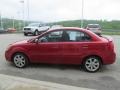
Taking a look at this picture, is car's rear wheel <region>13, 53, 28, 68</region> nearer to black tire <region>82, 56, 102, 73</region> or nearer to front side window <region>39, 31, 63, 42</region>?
front side window <region>39, 31, 63, 42</region>

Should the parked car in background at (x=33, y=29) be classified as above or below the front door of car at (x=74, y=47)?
above

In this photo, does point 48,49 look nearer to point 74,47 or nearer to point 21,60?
point 74,47

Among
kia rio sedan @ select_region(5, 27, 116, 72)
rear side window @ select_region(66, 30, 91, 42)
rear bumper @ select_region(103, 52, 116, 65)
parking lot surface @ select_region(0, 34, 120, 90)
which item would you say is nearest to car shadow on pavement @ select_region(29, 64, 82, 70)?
parking lot surface @ select_region(0, 34, 120, 90)

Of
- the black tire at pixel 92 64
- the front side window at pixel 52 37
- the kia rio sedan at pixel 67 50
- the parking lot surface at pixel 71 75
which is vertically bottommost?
the parking lot surface at pixel 71 75

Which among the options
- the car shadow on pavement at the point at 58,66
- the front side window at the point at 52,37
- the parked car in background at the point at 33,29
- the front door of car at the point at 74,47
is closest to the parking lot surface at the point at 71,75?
the car shadow on pavement at the point at 58,66

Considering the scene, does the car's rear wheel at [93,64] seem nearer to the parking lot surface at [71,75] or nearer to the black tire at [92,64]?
the black tire at [92,64]

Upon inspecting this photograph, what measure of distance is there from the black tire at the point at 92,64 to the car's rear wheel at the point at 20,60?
2220 mm

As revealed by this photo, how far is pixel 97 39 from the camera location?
931cm

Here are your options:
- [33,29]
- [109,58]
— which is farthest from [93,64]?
[33,29]

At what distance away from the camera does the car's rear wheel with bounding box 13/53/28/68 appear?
9.72m

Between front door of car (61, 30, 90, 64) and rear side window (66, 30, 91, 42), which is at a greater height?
rear side window (66, 30, 91, 42)

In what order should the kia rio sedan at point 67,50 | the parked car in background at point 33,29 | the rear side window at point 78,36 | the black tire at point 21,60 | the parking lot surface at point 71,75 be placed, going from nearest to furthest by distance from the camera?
the parking lot surface at point 71,75 < the kia rio sedan at point 67,50 < the rear side window at point 78,36 < the black tire at point 21,60 < the parked car in background at point 33,29

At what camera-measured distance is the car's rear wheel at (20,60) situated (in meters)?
9.72

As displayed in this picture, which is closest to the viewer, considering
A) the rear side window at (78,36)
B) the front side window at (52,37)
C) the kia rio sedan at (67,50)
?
the kia rio sedan at (67,50)
